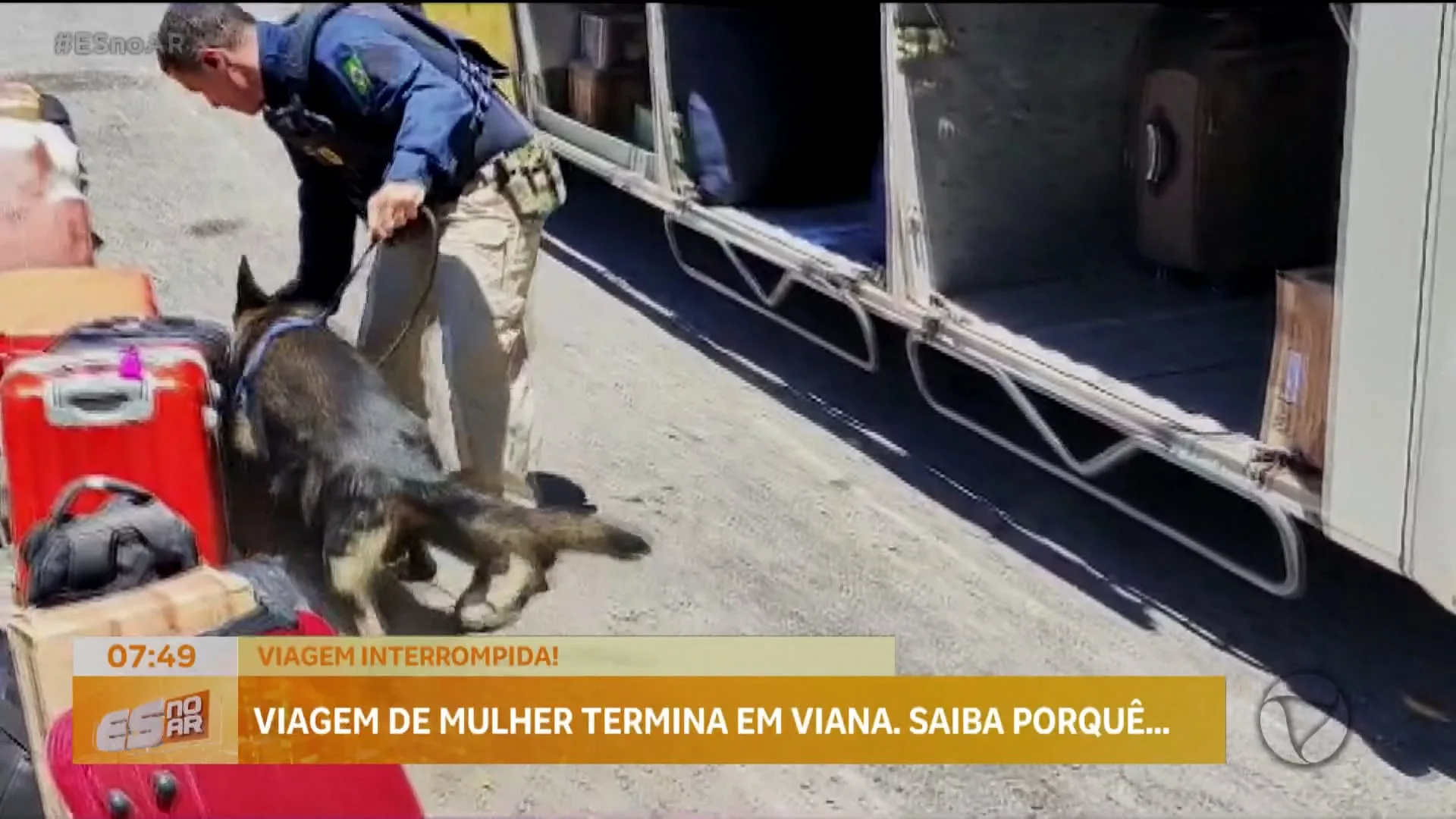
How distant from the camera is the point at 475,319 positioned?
3.87 metres

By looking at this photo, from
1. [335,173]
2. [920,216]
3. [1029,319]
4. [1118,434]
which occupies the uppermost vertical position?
[335,173]

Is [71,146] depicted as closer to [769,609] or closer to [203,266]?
[203,266]

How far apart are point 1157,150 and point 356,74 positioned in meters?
2.15

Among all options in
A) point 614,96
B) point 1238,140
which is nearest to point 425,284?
point 1238,140

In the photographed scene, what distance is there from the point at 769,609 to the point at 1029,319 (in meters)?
1.12

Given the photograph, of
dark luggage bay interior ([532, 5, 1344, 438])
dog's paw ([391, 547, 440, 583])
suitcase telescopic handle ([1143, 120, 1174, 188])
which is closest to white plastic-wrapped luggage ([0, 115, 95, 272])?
dog's paw ([391, 547, 440, 583])

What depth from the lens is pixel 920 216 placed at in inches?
173

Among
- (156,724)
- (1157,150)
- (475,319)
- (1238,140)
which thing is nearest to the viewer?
(156,724)

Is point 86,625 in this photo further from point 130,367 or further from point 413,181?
point 413,181

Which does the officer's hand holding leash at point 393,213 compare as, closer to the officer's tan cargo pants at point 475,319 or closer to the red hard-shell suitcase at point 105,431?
the officer's tan cargo pants at point 475,319

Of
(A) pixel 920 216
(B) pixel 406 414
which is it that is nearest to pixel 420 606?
(B) pixel 406 414

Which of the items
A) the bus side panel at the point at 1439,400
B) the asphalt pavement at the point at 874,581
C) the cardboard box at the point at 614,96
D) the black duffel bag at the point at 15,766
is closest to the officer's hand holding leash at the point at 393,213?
the asphalt pavement at the point at 874,581

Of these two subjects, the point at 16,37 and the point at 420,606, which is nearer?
the point at 420,606

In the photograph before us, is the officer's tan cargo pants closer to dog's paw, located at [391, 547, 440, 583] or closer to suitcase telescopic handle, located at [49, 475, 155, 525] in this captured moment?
dog's paw, located at [391, 547, 440, 583]
